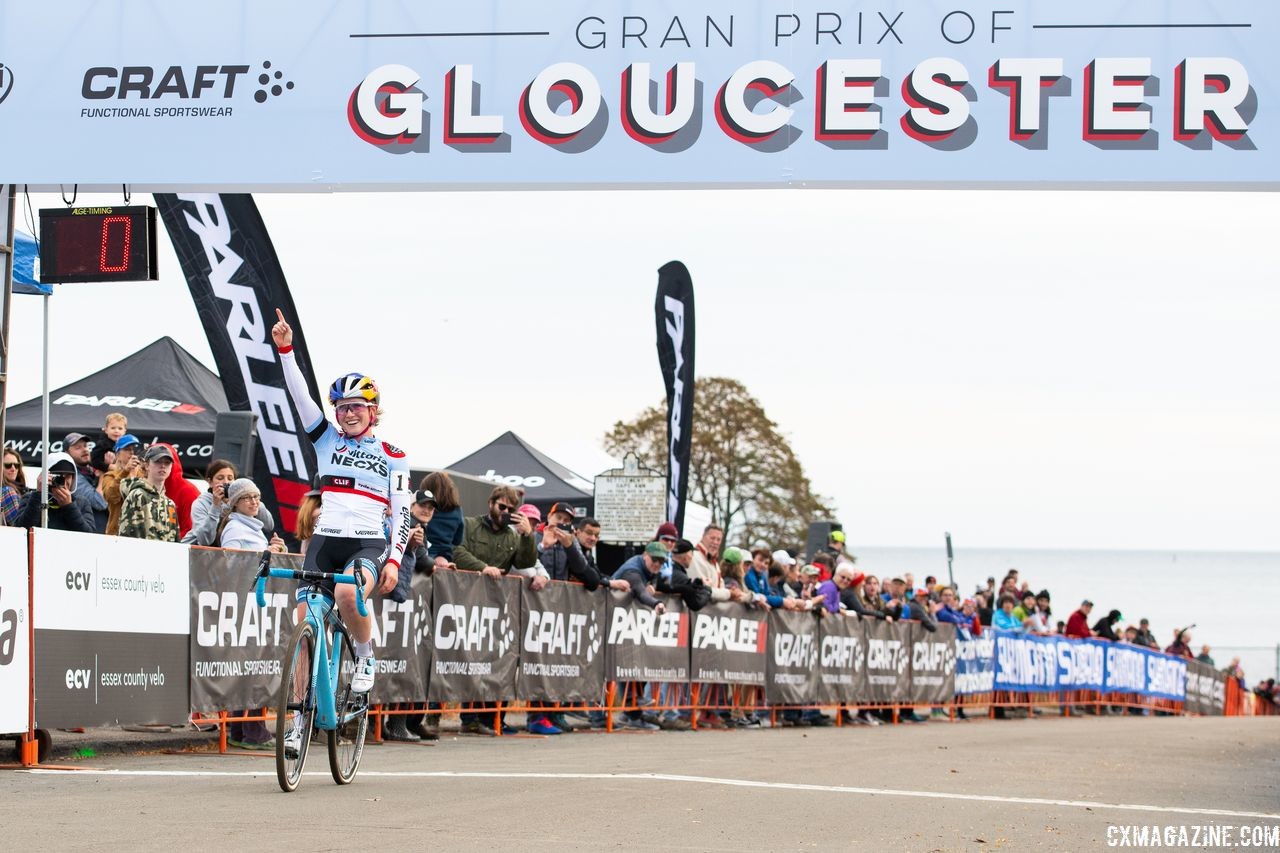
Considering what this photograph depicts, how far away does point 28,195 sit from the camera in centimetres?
1290

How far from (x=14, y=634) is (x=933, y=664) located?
16.3 meters

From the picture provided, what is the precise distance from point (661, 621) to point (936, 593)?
941cm

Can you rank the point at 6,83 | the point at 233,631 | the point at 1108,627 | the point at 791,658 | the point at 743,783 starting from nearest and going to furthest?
the point at 743,783, the point at 233,631, the point at 6,83, the point at 791,658, the point at 1108,627

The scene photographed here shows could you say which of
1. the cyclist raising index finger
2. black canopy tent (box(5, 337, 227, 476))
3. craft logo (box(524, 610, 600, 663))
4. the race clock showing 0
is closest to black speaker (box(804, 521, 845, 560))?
black canopy tent (box(5, 337, 227, 476))

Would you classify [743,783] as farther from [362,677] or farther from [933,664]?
[933,664]

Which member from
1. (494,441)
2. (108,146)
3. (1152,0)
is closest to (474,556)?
(108,146)

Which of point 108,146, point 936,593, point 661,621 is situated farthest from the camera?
point 936,593

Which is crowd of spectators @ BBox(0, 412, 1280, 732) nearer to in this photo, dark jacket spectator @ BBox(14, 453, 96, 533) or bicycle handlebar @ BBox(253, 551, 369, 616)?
dark jacket spectator @ BBox(14, 453, 96, 533)

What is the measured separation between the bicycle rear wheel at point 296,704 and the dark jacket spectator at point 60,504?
400 centimetres

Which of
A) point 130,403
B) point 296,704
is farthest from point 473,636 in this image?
point 130,403

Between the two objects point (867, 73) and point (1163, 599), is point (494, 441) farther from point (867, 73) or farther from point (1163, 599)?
point (1163, 599)

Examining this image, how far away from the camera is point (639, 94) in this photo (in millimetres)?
12164

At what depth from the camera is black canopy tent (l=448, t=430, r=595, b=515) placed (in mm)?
27312

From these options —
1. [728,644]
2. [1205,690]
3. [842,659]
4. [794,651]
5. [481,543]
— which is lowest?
[1205,690]
